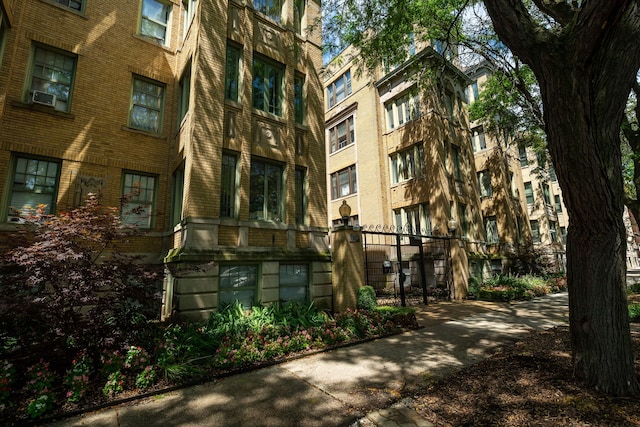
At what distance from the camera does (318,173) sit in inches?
437

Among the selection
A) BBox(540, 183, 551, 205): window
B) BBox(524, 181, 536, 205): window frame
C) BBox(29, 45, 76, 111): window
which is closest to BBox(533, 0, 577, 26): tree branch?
BBox(29, 45, 76, 111): window

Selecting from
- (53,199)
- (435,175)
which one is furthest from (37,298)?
(435,175)

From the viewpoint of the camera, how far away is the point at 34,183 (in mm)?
8531

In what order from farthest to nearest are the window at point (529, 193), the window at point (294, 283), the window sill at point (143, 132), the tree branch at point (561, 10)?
the window at point (529, 193), the window sill at point (143, 132), the window at point (294, 283), the tree branch at point (561, 10)

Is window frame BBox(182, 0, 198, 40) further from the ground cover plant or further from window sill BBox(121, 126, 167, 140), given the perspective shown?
the ground cover plant

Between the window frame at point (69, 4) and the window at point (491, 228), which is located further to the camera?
the window at point (491, 228)

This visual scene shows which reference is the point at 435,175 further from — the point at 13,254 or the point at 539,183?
the point at 13,254

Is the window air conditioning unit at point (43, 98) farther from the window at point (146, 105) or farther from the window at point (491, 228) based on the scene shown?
the window at point (491, 228)

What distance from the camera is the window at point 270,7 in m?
11.0

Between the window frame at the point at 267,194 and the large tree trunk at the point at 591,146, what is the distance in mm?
7278

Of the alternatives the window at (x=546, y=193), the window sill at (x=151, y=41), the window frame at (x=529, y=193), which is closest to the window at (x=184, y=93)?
the window sill at (x=151, y=41)

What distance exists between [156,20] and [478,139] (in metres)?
22.8

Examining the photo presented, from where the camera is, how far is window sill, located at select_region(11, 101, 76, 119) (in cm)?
848

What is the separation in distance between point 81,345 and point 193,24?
973 centimetres
